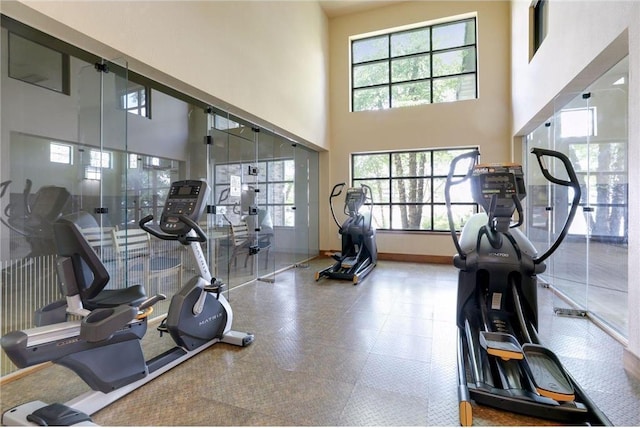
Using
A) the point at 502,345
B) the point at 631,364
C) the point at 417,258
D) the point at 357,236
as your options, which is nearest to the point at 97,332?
the point at 502,345

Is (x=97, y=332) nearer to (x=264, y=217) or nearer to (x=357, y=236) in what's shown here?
(x=264, y=217)

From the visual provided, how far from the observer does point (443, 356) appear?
2.52 m

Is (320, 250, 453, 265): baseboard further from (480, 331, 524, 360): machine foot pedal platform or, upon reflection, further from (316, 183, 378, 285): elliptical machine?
(480, 331, 524, 360): machine foot pedal platform

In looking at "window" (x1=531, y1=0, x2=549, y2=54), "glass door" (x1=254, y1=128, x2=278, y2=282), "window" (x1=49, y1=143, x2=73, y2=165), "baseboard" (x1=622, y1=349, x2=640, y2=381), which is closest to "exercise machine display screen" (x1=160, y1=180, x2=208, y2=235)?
"window" (x1=49, y1=143, x2=73, y2=165)

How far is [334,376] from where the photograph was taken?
2.22m

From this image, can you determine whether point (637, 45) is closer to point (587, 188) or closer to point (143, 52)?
point (587, 188)

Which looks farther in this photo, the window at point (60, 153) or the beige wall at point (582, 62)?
the window at point (60, 153)

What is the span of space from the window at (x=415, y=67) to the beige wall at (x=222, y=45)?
3.81 ft

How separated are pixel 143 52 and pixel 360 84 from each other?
5.70 metres

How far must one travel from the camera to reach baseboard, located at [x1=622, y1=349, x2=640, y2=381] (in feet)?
7.21

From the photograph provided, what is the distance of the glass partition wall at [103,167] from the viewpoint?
7.95 feet

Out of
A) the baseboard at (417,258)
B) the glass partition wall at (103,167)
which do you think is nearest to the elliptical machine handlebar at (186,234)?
the glass partition wall at (103,167)

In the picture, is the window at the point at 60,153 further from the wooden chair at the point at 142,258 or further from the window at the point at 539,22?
the window at the point at 539,22

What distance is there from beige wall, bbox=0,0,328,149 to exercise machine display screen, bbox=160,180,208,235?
4.44ft
